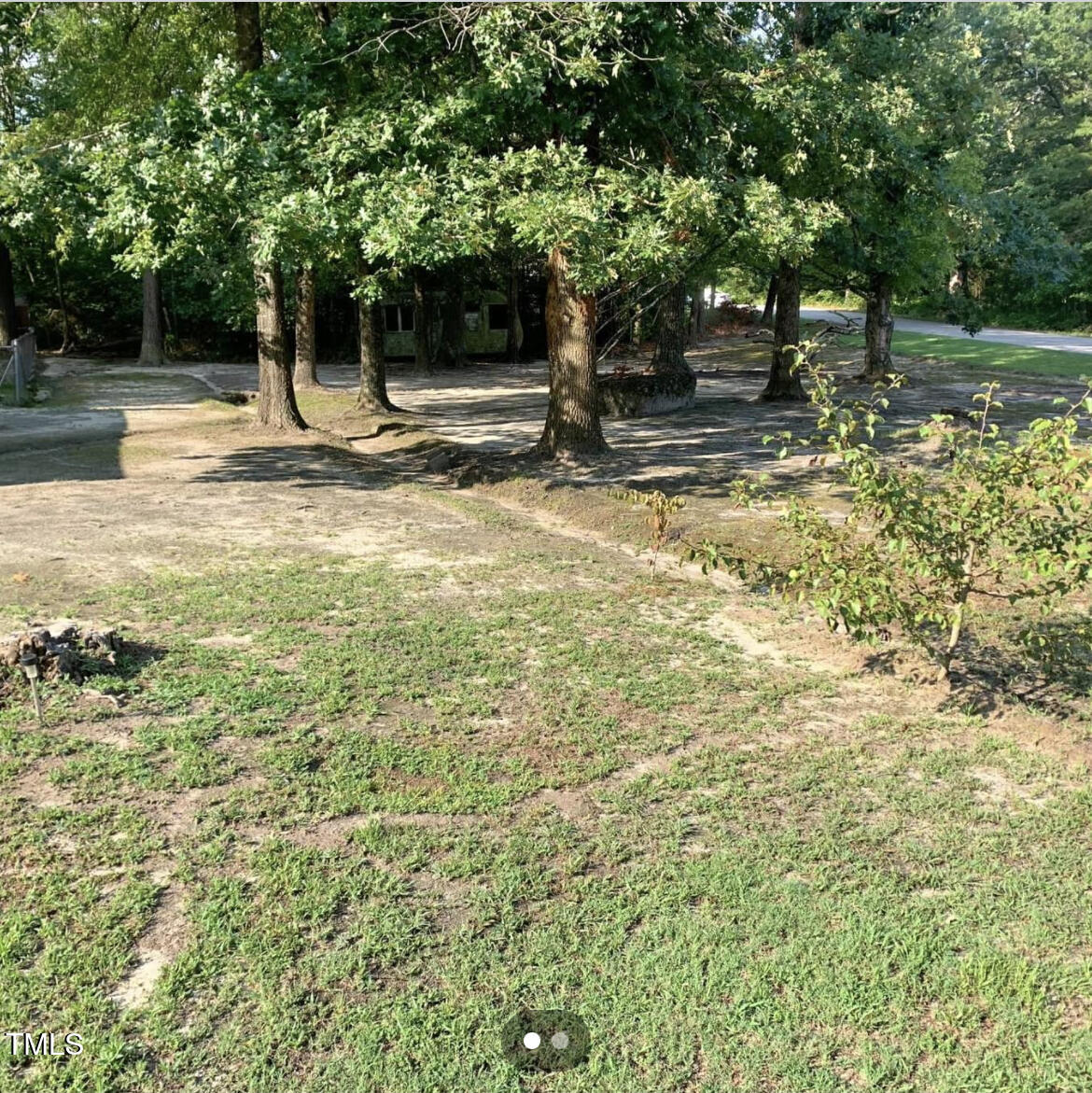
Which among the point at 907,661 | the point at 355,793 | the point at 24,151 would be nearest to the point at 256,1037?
the point at 355,793

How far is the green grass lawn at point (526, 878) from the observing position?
2.77 metres

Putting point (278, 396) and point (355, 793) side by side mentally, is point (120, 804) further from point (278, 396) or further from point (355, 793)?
point (278, 396)

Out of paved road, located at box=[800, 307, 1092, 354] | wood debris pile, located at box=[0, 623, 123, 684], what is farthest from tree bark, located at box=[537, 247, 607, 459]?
paved road, located at box=[800, 307, 1092, 354]

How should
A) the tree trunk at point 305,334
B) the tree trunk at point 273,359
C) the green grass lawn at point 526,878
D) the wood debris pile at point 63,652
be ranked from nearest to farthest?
the green grass lawn at point 526,878 < the wood debris pile at point 63,652 < the tree trunk at point 273,359 < the tree trunk at point 305,334

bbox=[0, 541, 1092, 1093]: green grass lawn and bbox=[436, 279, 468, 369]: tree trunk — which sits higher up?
bbox=[436, 279, 468, 369]: tree trunk

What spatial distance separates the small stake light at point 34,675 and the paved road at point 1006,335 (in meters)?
26.7

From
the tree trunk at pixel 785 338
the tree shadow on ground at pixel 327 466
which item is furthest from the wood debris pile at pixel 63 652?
the tree trunk at pixel 785 338

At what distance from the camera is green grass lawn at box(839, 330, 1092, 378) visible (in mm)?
22672

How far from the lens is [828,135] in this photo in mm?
10516

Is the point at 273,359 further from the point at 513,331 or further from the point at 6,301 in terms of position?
the point at 6,301

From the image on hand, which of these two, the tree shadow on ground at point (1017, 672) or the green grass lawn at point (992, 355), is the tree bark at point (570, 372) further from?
the green grass lawn at point (992, 355)

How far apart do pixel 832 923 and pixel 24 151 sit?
11.3 metres

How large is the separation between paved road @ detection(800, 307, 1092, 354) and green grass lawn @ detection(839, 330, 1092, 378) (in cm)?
65

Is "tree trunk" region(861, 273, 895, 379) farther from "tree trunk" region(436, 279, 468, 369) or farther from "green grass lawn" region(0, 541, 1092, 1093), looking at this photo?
"green grass lawn" region(0, 541, 1092, 1093)
